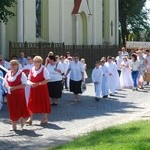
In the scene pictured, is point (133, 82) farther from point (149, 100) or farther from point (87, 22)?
point (87, 22)

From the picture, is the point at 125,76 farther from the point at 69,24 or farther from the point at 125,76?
the point at 69,24

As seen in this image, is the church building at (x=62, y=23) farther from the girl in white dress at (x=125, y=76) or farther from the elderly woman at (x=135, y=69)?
the elderly woman at (x=135, y=69)

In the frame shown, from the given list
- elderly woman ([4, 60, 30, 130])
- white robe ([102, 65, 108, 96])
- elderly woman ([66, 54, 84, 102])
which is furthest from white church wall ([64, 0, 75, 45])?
elderly woman ([4, 60, 30, 130])

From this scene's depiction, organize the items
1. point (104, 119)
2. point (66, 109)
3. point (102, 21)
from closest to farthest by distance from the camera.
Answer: point (104, 119) < point (66, 109) < point (102, 21)

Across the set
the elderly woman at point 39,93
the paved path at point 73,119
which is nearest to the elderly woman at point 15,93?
the paved path at point 73,119

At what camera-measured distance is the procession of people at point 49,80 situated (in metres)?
12.3

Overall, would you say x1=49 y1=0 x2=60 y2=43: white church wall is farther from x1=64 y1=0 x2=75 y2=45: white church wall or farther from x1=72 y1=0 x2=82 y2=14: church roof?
x1=72 y1=0 x2=82 y2=14: church roof

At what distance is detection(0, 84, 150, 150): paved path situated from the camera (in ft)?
36.4

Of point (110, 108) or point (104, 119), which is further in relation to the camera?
point (110, 108)

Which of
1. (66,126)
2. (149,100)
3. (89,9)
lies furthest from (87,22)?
(66,126)

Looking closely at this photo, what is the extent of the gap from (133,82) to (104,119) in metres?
10.6

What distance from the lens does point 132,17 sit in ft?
227

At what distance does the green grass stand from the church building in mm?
21760

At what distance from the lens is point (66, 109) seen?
1667 centimetres
